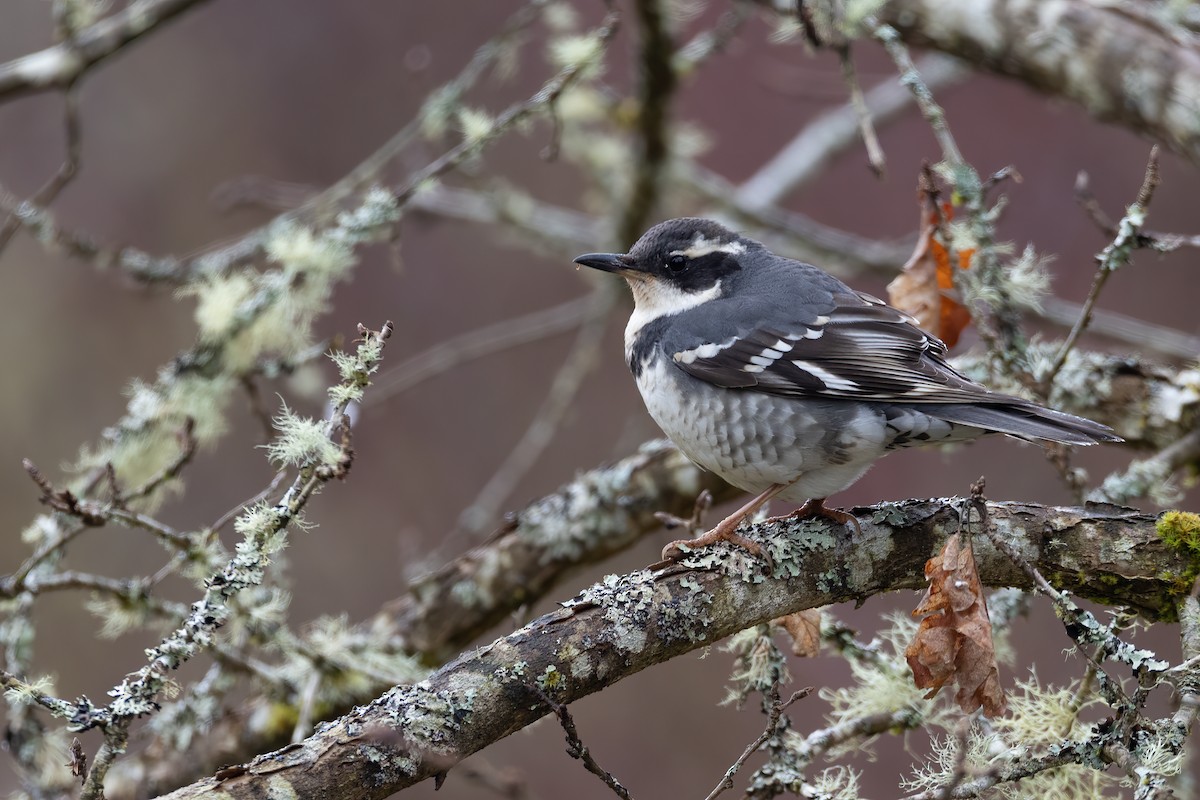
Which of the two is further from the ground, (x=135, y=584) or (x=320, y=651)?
(x=135, y=584)

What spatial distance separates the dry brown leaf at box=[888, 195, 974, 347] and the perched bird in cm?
16

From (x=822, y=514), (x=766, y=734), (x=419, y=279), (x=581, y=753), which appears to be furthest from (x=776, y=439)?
(x=419, y=279)

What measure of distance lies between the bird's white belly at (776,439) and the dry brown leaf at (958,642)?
58 cm

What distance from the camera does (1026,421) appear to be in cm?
268

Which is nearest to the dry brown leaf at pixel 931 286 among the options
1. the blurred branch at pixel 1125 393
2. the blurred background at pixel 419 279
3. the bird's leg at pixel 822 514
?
the blurred branch at pixel 1125 393

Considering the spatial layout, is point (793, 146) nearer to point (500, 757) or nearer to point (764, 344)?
point (764, 344)

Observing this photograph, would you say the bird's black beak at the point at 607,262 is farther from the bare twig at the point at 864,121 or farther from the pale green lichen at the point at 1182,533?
the pale green lichen at the point at 1182,533

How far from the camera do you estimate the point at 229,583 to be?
219 cm

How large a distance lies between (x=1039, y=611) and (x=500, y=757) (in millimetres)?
3135

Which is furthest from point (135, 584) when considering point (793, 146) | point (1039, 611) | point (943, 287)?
point (1039, 611)

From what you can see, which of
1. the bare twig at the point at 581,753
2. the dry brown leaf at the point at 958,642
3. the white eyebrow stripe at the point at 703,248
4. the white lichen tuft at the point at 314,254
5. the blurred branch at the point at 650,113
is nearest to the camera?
the bare twig at the point at 581,753

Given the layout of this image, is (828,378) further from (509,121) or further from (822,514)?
(509,121)

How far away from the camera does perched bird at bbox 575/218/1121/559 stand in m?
2.83

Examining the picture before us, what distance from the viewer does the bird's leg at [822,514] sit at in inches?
106
